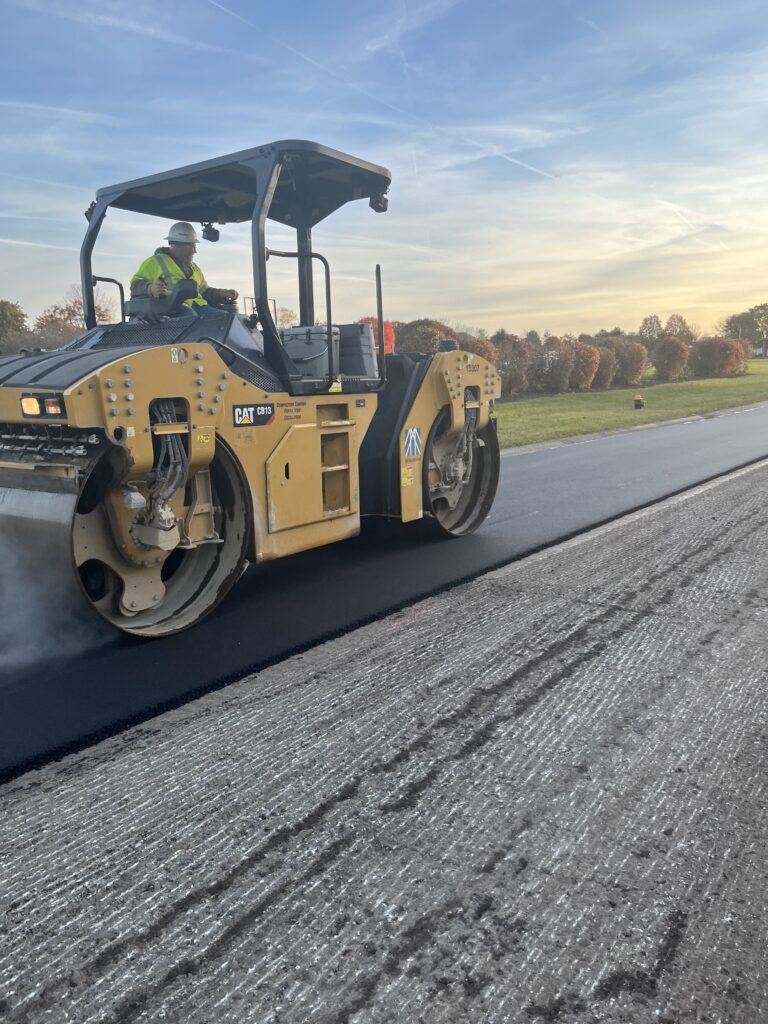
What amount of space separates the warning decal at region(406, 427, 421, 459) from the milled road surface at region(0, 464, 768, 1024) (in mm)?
2068

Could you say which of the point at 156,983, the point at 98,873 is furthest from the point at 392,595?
the point at 156,983

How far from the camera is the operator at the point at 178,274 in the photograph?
196 inches

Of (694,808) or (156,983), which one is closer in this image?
(156,983)

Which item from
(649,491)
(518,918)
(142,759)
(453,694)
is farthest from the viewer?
(649,491)

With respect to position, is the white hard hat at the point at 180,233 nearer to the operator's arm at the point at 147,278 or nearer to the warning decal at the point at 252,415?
the operator's arm at the point at 147,278

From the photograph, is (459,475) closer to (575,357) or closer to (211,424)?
(211,424)

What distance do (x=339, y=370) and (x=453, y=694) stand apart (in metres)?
2.80

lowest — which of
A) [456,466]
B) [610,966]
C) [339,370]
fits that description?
[610,966]

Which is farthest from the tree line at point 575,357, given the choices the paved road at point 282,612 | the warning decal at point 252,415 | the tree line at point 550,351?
the warning decal at point 252,415

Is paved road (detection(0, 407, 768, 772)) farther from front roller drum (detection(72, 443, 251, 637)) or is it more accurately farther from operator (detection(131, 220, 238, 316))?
operator (detection(131, 220, 238, 316))

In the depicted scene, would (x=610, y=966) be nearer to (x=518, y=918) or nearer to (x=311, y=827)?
(x=518, y=918)

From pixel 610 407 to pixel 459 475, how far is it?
705 inches

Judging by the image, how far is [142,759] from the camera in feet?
9.77

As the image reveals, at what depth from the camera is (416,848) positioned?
2.39 metres
